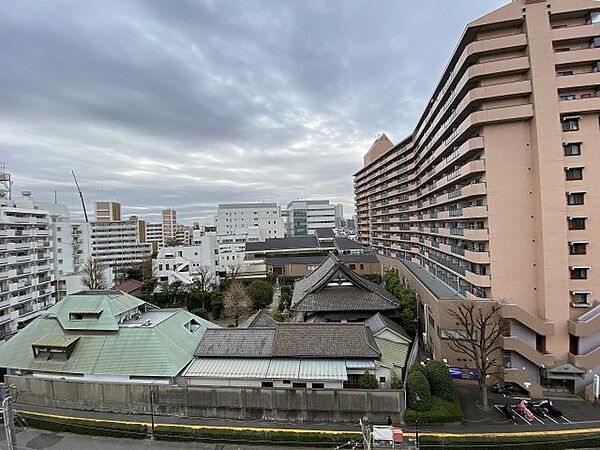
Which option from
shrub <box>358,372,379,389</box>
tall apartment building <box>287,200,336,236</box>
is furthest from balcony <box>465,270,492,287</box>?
tall apartment building <box>287,200,336,236</box>

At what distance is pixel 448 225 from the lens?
31.3 m

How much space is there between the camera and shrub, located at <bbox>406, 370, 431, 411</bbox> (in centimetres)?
1739

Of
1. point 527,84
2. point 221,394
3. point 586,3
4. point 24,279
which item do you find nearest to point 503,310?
point 527,84

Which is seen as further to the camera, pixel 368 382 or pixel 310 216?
pixel 310 216

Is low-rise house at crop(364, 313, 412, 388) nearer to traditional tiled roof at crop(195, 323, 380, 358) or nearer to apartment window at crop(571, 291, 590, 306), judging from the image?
traditional tiled roof at crop(195, 323, 380, 358)

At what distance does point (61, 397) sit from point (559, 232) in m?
32.5

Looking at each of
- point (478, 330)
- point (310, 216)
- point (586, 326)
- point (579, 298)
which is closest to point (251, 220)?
point (310, 216)

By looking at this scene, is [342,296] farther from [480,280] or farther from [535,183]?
[535,183]

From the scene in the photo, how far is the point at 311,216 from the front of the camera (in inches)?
4252

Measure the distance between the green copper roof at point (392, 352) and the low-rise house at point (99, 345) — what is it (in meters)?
12.3

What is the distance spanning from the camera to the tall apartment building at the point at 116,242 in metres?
80.1

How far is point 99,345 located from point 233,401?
1005 cm

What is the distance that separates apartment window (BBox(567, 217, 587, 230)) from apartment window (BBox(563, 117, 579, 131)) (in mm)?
5885

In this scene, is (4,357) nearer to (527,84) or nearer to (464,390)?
(464,390)
